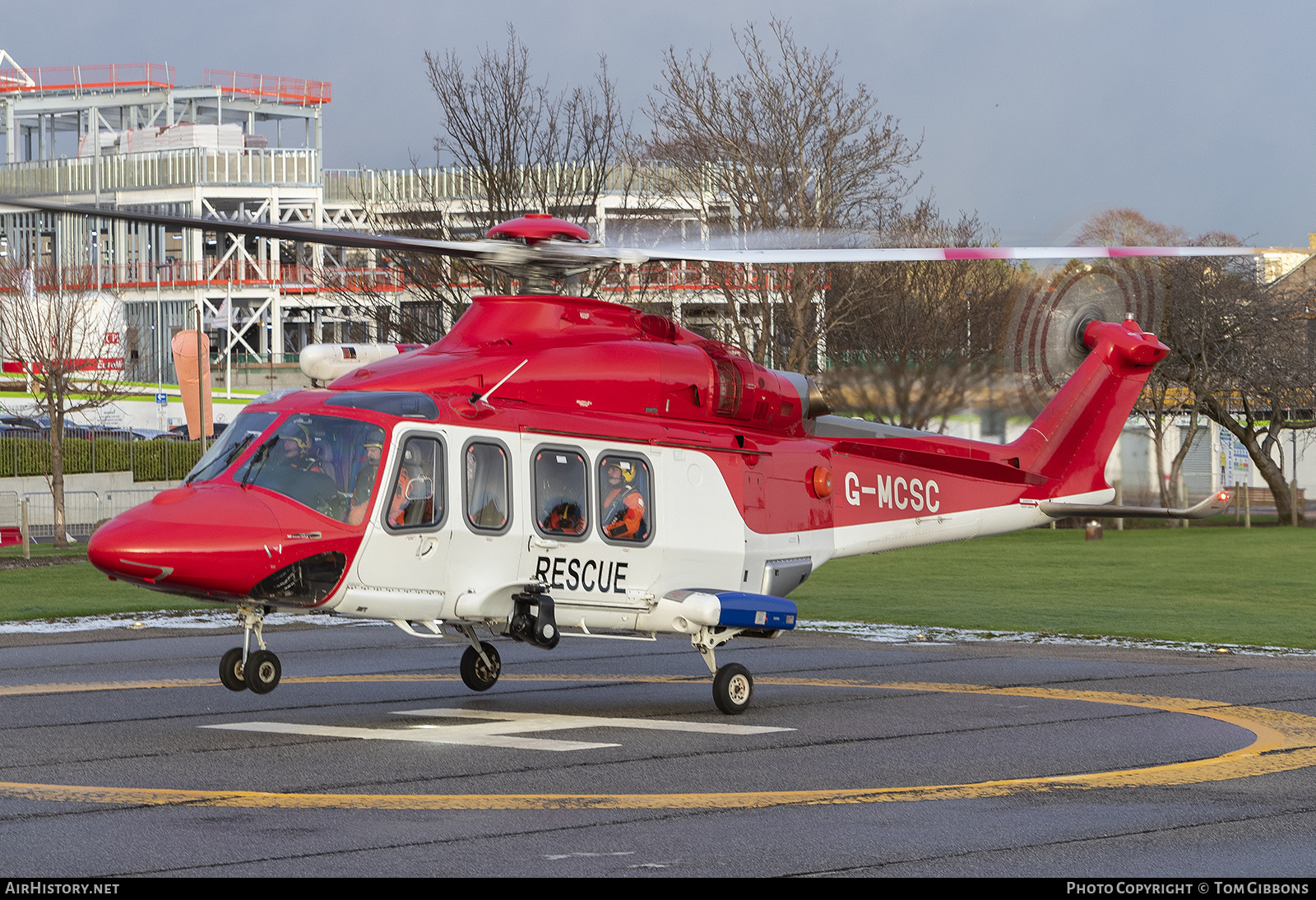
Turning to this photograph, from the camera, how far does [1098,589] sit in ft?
90.7

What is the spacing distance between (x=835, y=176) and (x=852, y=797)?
29476 mm

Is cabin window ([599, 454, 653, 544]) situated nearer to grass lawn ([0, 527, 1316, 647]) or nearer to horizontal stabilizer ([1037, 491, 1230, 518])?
horizontal stabilizer ([1037, 491, 1230, 518])

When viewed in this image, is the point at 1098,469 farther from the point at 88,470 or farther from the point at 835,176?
the point at 88,470

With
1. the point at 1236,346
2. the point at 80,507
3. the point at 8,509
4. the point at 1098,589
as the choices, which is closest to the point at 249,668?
the point at 1098,589

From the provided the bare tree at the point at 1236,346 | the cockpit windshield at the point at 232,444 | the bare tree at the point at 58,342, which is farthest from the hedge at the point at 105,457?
Answer: the cockpit windshield at the point at 232,444

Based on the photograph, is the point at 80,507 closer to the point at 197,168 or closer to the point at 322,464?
the point at 322,464

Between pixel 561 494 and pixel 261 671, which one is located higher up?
pixel 561 494

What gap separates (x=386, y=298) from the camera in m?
32.3

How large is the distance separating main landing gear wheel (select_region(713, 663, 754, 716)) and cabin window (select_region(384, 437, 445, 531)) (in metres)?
3.07

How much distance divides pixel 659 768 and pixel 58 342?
34751mm

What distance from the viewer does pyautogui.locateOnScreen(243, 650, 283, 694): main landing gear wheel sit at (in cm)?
1159

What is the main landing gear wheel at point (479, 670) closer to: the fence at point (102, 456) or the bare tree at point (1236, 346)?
the fence at point (102, 456)

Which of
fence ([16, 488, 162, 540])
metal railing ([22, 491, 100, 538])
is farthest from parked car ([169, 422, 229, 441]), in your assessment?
metal railing ([22, 491, 100, 538])

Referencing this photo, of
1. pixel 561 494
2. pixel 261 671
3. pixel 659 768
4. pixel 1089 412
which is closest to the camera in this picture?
pixel 659 768
